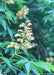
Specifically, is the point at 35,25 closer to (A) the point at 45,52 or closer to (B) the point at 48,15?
(B) the point at 48,15

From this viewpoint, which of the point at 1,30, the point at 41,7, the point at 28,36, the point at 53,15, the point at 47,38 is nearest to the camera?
the point at 28,36

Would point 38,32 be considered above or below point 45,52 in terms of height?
above

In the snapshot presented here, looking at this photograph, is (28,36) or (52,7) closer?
(28,36)

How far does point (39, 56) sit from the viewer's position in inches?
68.4

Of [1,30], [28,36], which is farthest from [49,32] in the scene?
[28,36]

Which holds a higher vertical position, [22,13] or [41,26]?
[22,13]

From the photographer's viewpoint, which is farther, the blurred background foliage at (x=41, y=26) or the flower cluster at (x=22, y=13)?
the blurred background foliage at (x=41, y=26)

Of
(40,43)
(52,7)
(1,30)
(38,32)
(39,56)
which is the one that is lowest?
(39,56)

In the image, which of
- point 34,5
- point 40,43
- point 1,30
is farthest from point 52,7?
point 1,30

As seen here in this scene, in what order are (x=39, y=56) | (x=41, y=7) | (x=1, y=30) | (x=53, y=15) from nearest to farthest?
(x=1, y=30)
(x=53, y=15)
(x=41, y=7)
(x=39, y=56)

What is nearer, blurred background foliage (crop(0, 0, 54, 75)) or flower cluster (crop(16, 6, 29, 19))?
flower cluster (crop(16, 6, 29, 19))

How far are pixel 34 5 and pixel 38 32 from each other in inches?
13.0

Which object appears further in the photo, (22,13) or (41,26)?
(41,26)

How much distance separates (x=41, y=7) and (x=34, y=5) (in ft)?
0.38
